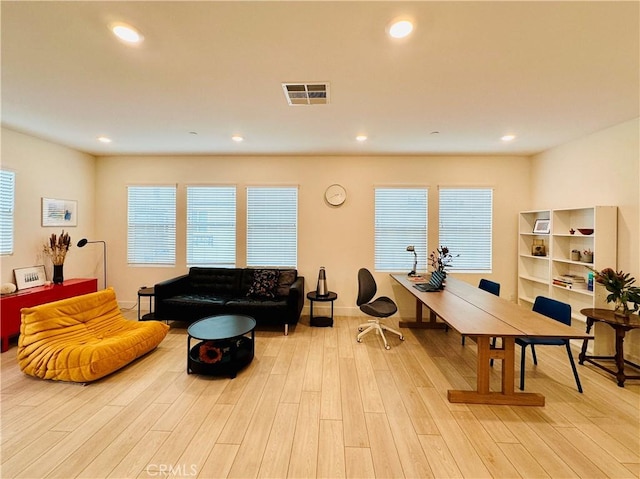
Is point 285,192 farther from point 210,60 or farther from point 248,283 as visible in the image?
point 210,60

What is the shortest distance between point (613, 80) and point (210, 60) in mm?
3340

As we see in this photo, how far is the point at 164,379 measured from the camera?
2.70 metres

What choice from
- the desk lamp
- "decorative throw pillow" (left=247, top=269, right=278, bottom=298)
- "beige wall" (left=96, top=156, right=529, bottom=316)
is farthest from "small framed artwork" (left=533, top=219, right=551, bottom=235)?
"decorative throw pillow" (left=247, top=269, right=278, bottom=298)

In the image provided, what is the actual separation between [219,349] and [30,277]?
3.21m

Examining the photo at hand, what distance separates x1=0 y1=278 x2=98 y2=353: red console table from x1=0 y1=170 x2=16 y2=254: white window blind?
2.17ft

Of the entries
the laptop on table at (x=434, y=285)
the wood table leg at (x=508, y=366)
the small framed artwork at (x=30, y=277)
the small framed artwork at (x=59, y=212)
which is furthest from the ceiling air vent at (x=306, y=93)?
the small framed artwork at (x=30, y=277)

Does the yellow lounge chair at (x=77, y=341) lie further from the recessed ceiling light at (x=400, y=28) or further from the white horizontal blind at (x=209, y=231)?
the recessed ceiling light at (x=400, y=28)

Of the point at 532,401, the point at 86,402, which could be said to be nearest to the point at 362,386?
the point at 532,401

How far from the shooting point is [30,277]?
3.80 meters

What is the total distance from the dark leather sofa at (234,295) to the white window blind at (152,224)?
80cm

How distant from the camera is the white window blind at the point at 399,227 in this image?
477 cm

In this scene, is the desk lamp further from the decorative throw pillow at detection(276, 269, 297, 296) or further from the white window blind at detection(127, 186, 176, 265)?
the white window blind at detection(127, 186, 176, 265)

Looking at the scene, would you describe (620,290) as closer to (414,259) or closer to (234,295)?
(414,259)

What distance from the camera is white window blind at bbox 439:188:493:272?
15.5 ft
